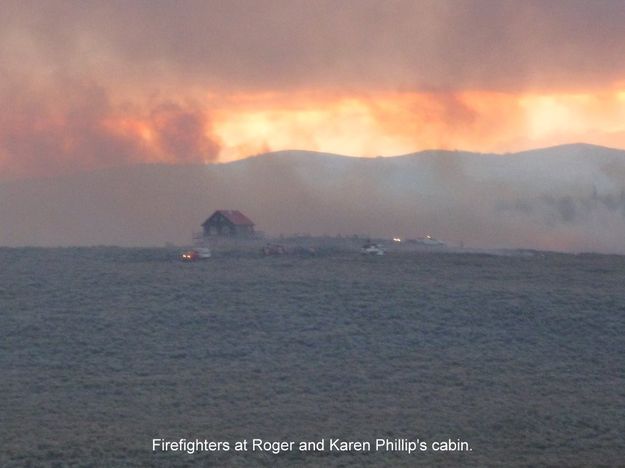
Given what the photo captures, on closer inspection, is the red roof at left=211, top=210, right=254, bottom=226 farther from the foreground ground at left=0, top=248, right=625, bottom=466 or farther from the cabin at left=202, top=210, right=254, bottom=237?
the foreground ground at left=0, top=248, right=625, bottom=466

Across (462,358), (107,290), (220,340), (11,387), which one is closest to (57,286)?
(107,290)

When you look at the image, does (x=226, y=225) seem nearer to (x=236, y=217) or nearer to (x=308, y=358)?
(x=236, y=217)

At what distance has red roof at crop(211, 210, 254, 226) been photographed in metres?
79.4

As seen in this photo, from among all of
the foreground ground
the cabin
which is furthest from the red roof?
the foreground ground

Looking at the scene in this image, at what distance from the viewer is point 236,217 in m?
80.4

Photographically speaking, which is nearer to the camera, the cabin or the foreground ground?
the foreground ground

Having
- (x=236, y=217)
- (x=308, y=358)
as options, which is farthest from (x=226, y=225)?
(x=308, y=358)

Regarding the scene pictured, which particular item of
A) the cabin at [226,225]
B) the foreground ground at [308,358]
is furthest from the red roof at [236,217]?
the foreground ground at [308,358]

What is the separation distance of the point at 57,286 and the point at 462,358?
21.8 m

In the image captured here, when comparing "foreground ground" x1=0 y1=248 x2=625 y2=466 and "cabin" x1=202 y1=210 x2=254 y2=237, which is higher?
"cabin" x1=202 y1=210 x2=254 y2=237

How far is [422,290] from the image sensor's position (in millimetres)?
48812

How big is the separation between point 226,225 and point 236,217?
113 centimetres

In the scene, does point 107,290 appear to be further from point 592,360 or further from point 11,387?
point 592,360

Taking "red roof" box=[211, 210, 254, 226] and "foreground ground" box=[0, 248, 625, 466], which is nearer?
"foreground ground" box=[0, 248, 625, 466]
